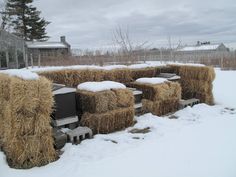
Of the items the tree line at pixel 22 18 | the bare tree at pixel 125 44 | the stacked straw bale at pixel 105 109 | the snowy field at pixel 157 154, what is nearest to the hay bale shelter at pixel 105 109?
the stacked straw bale at pixel 105 109

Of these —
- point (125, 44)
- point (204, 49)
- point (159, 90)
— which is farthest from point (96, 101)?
point (204, 49)

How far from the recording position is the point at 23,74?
9.77 feet

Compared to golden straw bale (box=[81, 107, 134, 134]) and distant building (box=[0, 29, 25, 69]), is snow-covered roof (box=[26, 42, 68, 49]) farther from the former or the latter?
golden straw bale (box=[81, 107, 134, 134])

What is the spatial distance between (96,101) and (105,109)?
0.19 meters

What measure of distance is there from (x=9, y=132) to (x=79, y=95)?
4.29ft

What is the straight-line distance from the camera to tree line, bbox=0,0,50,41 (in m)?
22.2

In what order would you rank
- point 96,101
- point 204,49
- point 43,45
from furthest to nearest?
point 204,49
point 43,45
point 96,101

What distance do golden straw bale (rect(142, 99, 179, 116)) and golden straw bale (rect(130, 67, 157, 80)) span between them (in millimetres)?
893

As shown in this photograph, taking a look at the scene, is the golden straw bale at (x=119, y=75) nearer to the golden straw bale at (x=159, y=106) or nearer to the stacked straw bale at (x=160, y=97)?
the stacked straw bale at (x=160, y=97)

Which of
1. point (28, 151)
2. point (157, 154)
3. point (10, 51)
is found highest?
point (10, 51)

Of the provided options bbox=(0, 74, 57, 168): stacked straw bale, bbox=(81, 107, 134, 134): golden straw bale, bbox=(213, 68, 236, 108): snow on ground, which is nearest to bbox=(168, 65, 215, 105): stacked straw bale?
bbox=(213, 68, 236, 108): snow on ground

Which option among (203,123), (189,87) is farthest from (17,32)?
(203,123)

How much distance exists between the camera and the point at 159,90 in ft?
15.6

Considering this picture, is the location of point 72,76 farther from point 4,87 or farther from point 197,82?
point 197,82
